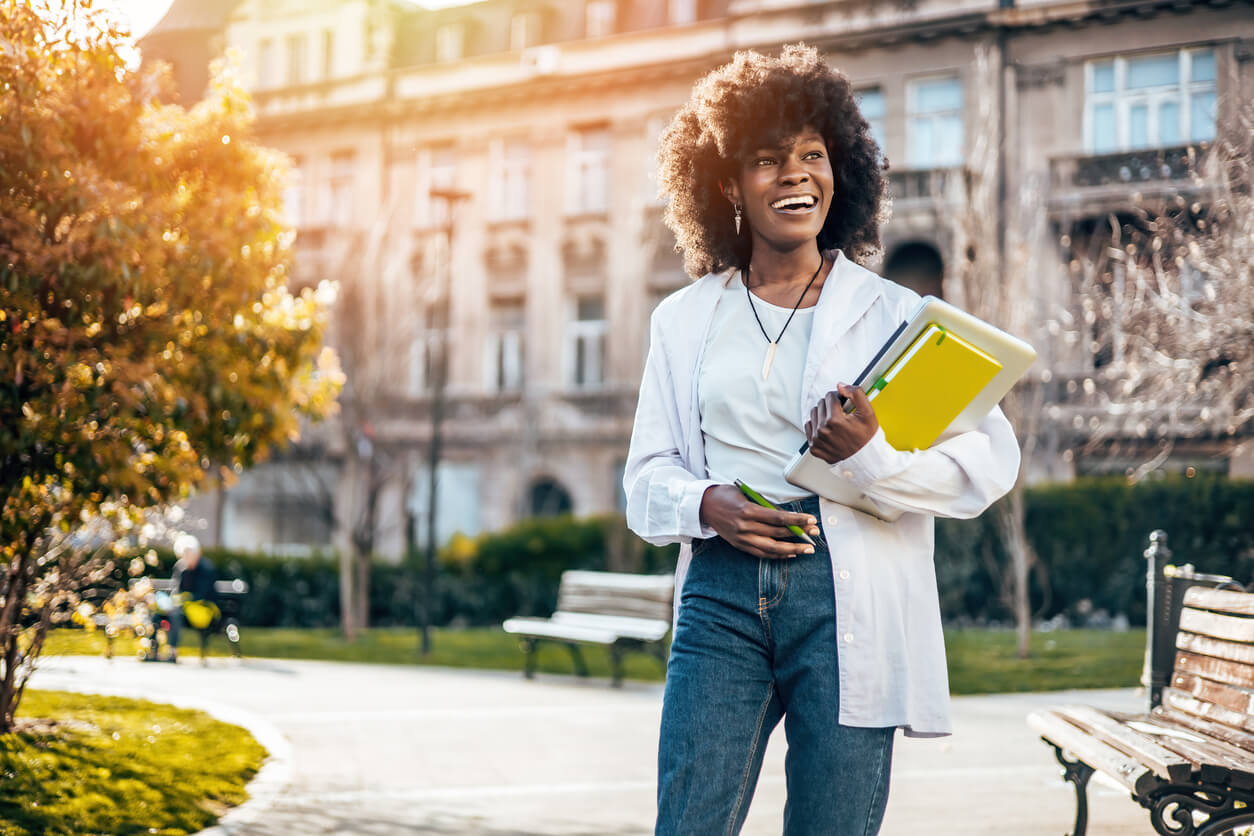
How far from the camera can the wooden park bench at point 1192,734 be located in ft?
13.1

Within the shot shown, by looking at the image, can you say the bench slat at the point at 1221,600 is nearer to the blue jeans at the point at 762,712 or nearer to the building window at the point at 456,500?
the blue jeans at the point at 762,712

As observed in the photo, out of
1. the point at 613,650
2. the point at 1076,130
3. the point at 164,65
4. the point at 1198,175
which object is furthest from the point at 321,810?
the point at 1076,130

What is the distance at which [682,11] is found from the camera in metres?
28.6

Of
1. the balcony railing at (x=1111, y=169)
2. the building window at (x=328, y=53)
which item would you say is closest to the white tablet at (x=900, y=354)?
the balcony railing at (x=1111, y=169)

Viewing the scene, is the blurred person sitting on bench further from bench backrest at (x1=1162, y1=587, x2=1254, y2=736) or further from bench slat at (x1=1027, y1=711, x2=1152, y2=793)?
bench backrest at (x1=1162, y1=587, x2=1254, y2=736)

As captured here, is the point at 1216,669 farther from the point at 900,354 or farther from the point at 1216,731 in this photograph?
A: the point at 900,354

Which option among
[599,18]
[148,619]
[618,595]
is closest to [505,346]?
[599,18]

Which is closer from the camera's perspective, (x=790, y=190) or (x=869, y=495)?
(x=869, y=495)

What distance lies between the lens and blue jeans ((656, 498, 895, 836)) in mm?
2586

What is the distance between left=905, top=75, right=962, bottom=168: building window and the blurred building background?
0.14 ft

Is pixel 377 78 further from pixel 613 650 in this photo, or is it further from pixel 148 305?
pixel 148 305

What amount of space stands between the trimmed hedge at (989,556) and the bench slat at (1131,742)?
1249cm

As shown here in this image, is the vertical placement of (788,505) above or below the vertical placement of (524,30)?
below

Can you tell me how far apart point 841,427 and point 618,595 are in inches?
439
